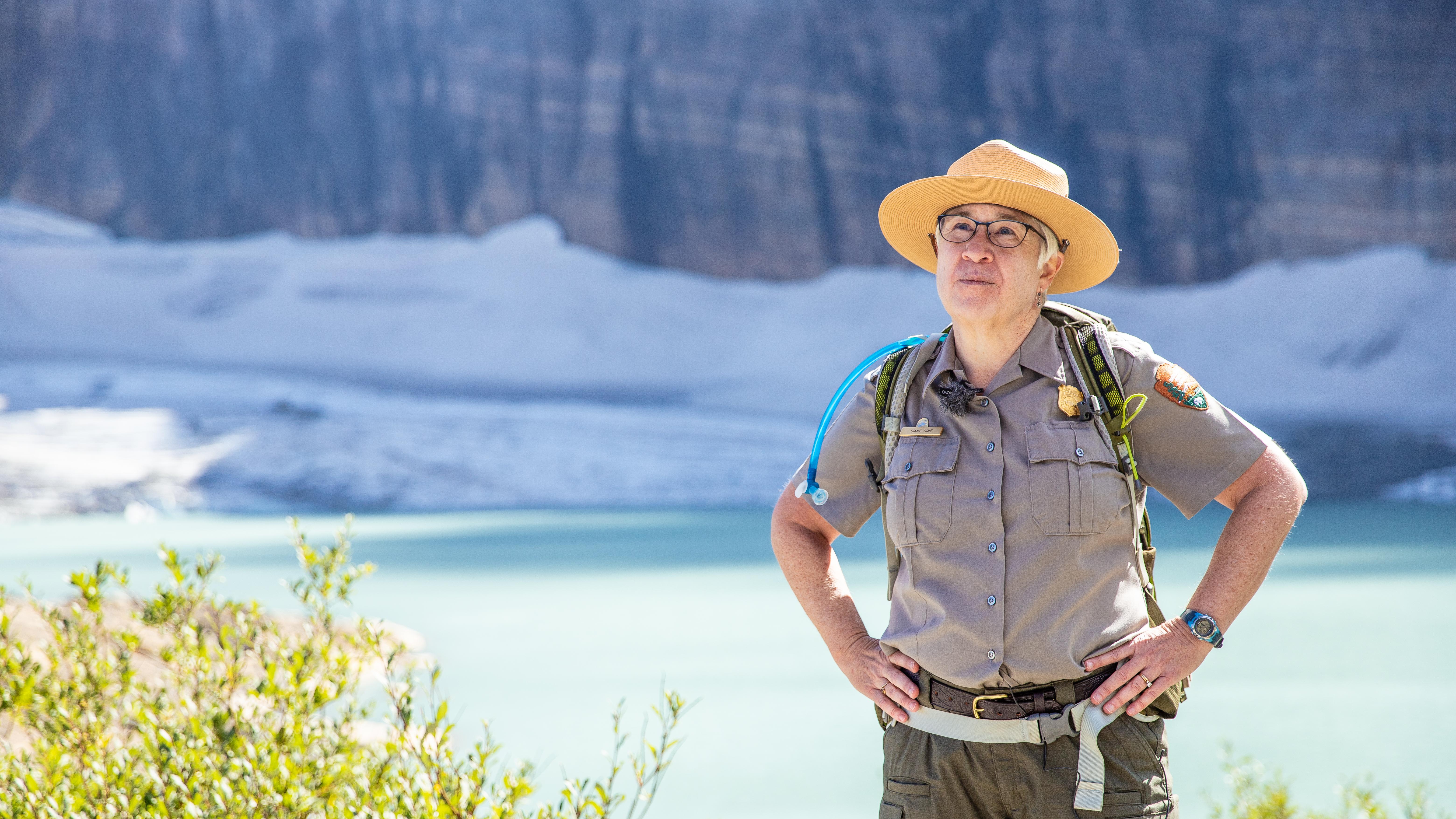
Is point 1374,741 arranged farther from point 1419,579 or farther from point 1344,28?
point 1344,28

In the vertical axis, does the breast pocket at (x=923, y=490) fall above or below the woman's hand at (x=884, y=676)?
above

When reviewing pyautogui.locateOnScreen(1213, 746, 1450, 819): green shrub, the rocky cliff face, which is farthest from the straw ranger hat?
the rocky cliff face

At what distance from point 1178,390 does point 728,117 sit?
83.1 ft

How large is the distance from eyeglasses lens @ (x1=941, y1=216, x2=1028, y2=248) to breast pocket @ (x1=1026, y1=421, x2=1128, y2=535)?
0.29 meters

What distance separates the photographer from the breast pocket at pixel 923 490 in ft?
5.29

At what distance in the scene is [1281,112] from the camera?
25.0 m

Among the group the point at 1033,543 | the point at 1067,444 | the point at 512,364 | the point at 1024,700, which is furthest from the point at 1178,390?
the point at 512,364

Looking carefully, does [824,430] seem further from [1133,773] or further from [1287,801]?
[1287,801]

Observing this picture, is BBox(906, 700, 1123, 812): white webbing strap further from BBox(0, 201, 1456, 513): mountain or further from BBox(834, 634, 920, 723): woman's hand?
BBox(0, 201, 1456, 513): mountain

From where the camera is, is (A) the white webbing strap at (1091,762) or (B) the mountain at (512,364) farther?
(B) the mountain at (512,364)

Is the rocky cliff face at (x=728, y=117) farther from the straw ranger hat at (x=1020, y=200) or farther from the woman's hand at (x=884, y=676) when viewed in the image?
the woman's hand at (x=884, y=676)

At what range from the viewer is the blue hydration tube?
1779 mm

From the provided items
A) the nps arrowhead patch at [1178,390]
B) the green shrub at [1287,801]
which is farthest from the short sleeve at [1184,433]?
the green shrub at [1287,801]

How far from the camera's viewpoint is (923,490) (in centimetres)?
163
